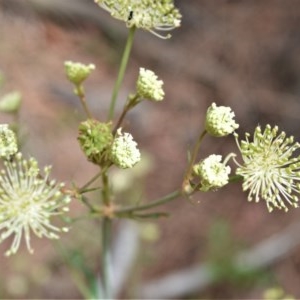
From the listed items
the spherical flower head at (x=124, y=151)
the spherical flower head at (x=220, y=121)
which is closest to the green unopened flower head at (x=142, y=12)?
the spherical flower head at (x=220, y=121)

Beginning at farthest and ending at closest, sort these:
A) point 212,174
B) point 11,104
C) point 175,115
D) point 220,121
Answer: point 175,115, point 11,104, point 220,121, point 212,174

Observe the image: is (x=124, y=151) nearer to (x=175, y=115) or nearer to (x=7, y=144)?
(x=7, y=144)

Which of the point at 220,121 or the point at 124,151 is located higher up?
the point at 220,121

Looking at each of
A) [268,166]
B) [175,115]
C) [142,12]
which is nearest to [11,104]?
[142,12]

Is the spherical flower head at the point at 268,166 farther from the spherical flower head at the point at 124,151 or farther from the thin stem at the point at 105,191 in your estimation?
the thin stem at the point at 105,191

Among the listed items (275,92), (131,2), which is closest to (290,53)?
(275,92)

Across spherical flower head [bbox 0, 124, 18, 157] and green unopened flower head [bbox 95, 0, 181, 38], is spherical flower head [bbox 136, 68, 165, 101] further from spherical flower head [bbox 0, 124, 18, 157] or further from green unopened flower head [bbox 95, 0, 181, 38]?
spherical flower head [bbox 0, 124, 18, 157]
